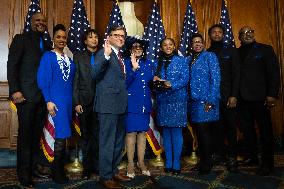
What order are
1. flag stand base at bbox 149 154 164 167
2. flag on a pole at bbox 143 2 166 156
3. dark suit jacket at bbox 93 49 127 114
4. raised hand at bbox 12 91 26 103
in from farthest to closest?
flag on a pole at bbox 143 2 166 156, flag stand base at bbox 149 154 164 167, raised hand at bbox 12 91 26 103, dark suit jacket at bbox 93 49 127 114

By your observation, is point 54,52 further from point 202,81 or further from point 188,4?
point 188,4

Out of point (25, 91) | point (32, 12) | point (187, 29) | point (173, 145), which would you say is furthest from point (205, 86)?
point (32, 12)

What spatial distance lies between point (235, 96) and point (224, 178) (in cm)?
101

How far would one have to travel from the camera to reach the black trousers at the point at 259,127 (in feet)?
10.7

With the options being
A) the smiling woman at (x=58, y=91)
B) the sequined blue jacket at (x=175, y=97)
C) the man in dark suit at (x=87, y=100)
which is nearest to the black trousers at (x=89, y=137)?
the man in dark suit at (x=87, y=100)

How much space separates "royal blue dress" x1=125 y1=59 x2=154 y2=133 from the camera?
10.3 feet

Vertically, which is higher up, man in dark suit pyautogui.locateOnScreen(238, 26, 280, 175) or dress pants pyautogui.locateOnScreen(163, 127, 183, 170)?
man in dark suit pyautogui.locateOnScreen(238, 26, 280, 175)

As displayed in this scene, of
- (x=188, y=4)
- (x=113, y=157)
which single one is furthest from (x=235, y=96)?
(x=188, y=4)

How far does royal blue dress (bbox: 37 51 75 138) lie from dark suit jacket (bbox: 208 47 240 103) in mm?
1924

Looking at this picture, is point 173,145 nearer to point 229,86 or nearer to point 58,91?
point 229,86

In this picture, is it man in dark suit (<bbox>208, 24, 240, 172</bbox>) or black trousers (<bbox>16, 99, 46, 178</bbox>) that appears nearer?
black trousers (<bbox>16, 99, 46, 178</bbox>)

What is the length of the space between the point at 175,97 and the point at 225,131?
3.52 feet

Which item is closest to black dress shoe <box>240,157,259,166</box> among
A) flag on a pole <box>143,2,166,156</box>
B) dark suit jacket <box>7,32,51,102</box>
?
flag on a pole <box>143,2,166,156</box>

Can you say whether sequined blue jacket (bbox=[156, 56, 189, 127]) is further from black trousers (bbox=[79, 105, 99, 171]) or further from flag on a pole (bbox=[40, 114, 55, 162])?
flag on a pole (bbox=[40, 114, 55, 162])
